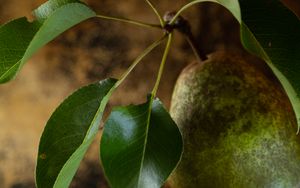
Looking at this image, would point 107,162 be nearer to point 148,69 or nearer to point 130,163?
point 130,163

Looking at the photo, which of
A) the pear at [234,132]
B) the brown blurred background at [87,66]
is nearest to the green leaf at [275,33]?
the pear at [234,132]

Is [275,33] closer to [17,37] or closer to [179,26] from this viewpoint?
[179,26]

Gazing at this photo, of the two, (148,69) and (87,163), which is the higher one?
(148,69)

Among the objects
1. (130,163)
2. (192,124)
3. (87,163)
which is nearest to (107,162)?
(130,163)

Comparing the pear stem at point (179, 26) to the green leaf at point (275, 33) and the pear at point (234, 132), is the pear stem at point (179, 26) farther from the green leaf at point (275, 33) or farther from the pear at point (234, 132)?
the green leaf at point (275, 33)

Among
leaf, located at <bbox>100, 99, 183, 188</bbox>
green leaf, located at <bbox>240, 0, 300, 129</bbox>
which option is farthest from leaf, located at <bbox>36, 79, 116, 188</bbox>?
green leaf, located at <bbox>240, 0, 300, 129</bbox>

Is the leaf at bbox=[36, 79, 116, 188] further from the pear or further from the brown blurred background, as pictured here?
the brown blurred background
